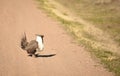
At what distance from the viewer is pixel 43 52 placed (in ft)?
39.5

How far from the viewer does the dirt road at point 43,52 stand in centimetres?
1052

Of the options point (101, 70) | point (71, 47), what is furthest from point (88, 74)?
point (71, 47)

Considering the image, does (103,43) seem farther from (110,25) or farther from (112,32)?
(110,25)

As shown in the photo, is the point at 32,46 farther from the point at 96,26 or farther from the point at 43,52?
→ the point at 96,26

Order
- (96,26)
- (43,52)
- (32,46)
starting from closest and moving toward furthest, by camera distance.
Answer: (32,46)
(43,52)
(96,26)

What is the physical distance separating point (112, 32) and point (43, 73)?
24.5ft

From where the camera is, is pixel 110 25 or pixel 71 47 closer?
pixel 71 47

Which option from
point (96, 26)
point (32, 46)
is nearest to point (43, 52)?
point (32, 46)

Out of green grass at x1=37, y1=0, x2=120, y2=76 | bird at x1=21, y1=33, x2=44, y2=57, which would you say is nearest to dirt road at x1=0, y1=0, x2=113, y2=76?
bird at x1=21, y1=33, x2=44, y2=57

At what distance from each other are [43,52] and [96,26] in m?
6.57

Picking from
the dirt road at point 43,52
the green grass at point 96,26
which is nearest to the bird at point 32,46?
the dirt road at point 43,52

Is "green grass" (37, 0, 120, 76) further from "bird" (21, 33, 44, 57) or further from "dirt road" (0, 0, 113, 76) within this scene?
"bird" (21, 33, 44, 57)

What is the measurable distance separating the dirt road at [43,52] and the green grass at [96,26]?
1.67 ft

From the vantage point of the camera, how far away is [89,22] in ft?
61.0
